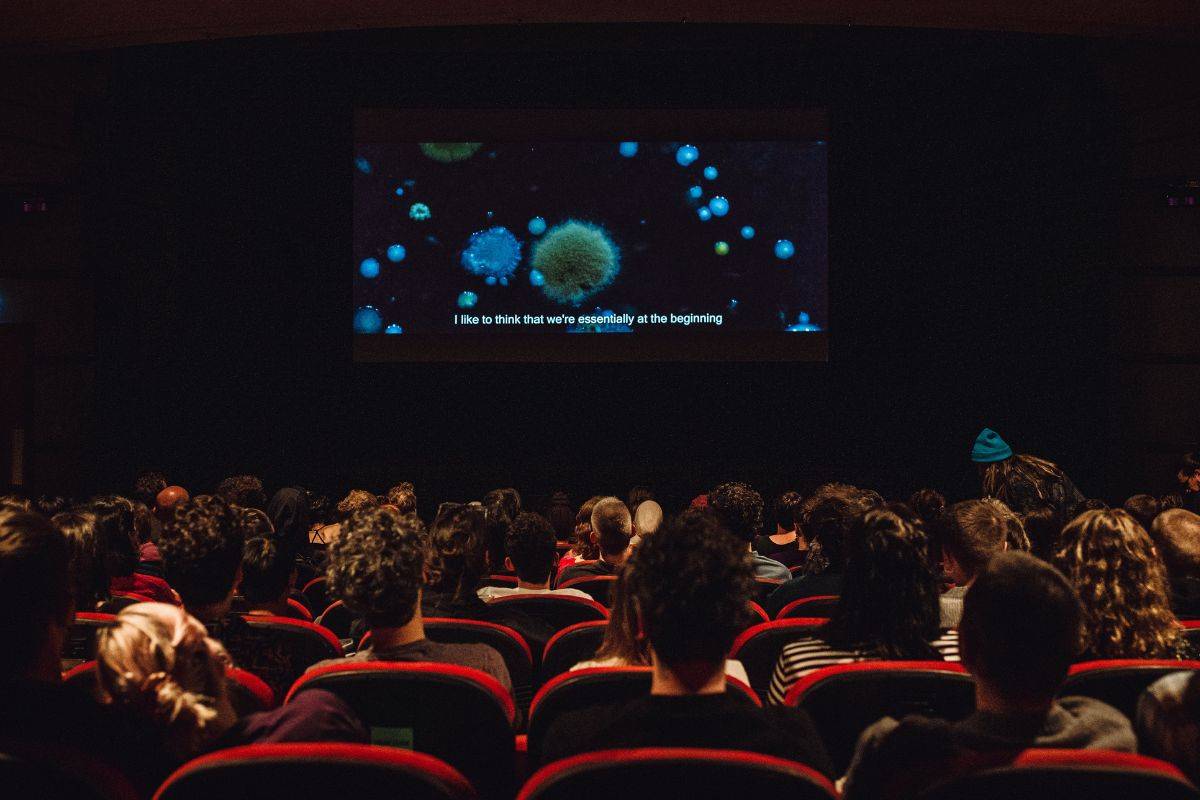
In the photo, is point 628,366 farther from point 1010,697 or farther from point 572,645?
point 1010,697

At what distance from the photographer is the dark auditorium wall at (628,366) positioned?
830 centimetres

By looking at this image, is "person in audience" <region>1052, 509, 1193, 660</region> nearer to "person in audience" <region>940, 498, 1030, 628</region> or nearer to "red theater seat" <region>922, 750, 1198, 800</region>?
"person in audience" <region>940, 498, 1030, 628</region>

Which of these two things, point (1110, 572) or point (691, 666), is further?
point (1110, 572)

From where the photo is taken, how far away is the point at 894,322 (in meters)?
8.70

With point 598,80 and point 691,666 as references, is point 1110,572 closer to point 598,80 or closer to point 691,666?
point 691,666

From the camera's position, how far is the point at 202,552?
7.39 ft

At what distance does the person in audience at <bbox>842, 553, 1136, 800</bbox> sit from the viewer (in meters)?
1.41

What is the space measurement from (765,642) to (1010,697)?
114 cm

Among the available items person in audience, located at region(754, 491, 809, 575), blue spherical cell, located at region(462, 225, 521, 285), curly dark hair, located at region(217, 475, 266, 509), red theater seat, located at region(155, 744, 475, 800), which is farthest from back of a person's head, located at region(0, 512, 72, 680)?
blue spherical cell, located at region(462, 225, 521, 285)

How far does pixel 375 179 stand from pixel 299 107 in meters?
1.09

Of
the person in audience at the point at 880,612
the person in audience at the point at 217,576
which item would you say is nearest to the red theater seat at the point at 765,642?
the person in audience at the point at 880,612

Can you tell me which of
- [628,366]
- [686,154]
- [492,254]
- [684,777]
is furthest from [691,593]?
[628,366]

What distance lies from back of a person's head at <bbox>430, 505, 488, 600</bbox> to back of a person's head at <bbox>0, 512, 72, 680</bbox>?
4.66 feet

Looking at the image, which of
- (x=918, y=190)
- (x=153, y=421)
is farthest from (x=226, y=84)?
(x=918, y=190)
